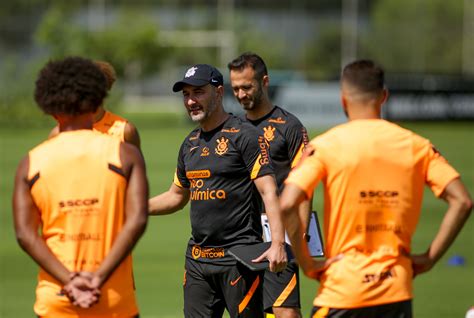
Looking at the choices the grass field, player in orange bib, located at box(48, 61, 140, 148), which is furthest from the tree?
player in orange bib, located at box(48, 61, 140, 148)

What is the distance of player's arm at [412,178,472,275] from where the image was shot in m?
5.60

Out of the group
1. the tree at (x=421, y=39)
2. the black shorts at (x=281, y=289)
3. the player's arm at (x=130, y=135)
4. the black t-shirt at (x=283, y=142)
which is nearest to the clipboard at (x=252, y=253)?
the black shorts at (x=281, y=289)

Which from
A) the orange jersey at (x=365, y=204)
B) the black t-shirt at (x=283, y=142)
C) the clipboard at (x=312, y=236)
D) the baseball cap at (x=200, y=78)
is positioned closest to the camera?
the orange jersey at (x=365, y=204)

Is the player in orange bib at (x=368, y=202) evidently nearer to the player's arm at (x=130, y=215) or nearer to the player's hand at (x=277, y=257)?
the player's arm at (x=130, y=215)

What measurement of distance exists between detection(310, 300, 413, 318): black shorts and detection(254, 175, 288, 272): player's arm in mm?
1195

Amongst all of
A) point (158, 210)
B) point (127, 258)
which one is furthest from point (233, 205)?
point (127, 258)

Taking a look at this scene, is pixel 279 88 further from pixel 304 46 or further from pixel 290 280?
pixel 304 46

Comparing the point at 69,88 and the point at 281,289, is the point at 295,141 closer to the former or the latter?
the point at 281,289

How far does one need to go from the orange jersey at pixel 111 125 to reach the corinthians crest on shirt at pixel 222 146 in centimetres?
82

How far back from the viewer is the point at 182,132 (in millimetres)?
43781

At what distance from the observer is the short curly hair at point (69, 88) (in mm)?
5488

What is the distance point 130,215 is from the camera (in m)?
5.47

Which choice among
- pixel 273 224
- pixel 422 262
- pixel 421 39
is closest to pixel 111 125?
pixel 273 224

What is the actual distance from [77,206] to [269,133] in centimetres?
307
